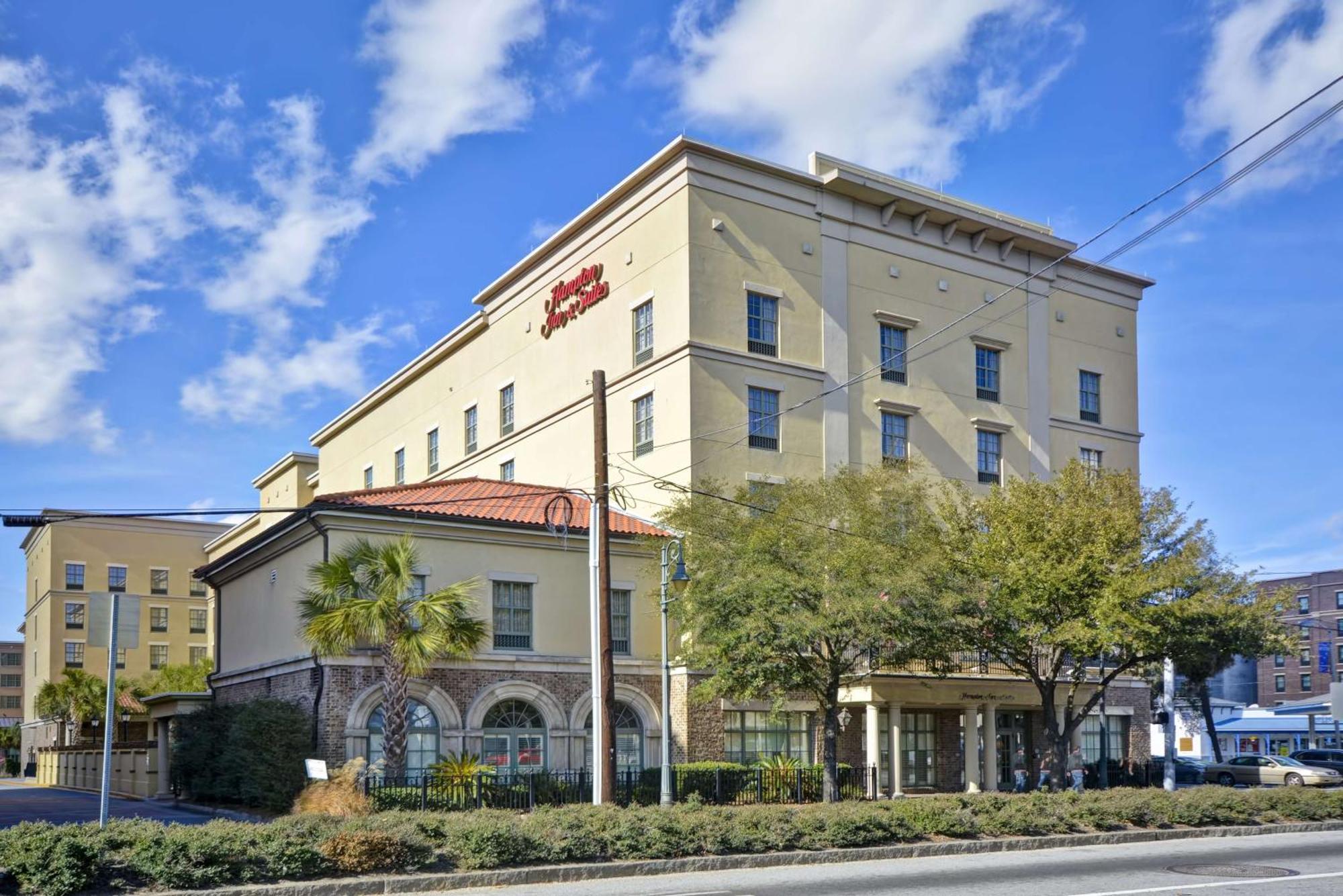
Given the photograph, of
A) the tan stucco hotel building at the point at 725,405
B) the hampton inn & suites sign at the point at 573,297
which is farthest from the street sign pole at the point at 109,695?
the hampton inn & suites sign at the point at 573,297

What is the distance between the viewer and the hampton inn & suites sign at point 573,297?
140 feet

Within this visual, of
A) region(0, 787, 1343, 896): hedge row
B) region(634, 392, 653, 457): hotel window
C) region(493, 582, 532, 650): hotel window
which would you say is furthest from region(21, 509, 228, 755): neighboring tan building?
region(0, 787, 1343, 896): hedge row

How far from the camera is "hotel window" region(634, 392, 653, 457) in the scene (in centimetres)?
3950

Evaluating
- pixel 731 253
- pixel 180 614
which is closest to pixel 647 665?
pixel 731 253

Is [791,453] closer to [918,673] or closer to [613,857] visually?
[918,673]

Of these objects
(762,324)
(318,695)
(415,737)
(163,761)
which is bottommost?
(163,761)

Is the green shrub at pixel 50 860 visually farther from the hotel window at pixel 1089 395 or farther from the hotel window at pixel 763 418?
the hotel window at pixel 1089 395

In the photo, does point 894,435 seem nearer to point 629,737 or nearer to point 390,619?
point 629,737

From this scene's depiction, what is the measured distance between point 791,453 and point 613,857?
21550mm

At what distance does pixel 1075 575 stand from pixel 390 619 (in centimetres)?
1604

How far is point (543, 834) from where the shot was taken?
1864cm

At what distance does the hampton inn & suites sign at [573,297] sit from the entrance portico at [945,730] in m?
14.9

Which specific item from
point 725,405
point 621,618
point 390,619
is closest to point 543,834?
point 390,619

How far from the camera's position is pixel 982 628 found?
32.8 metres
